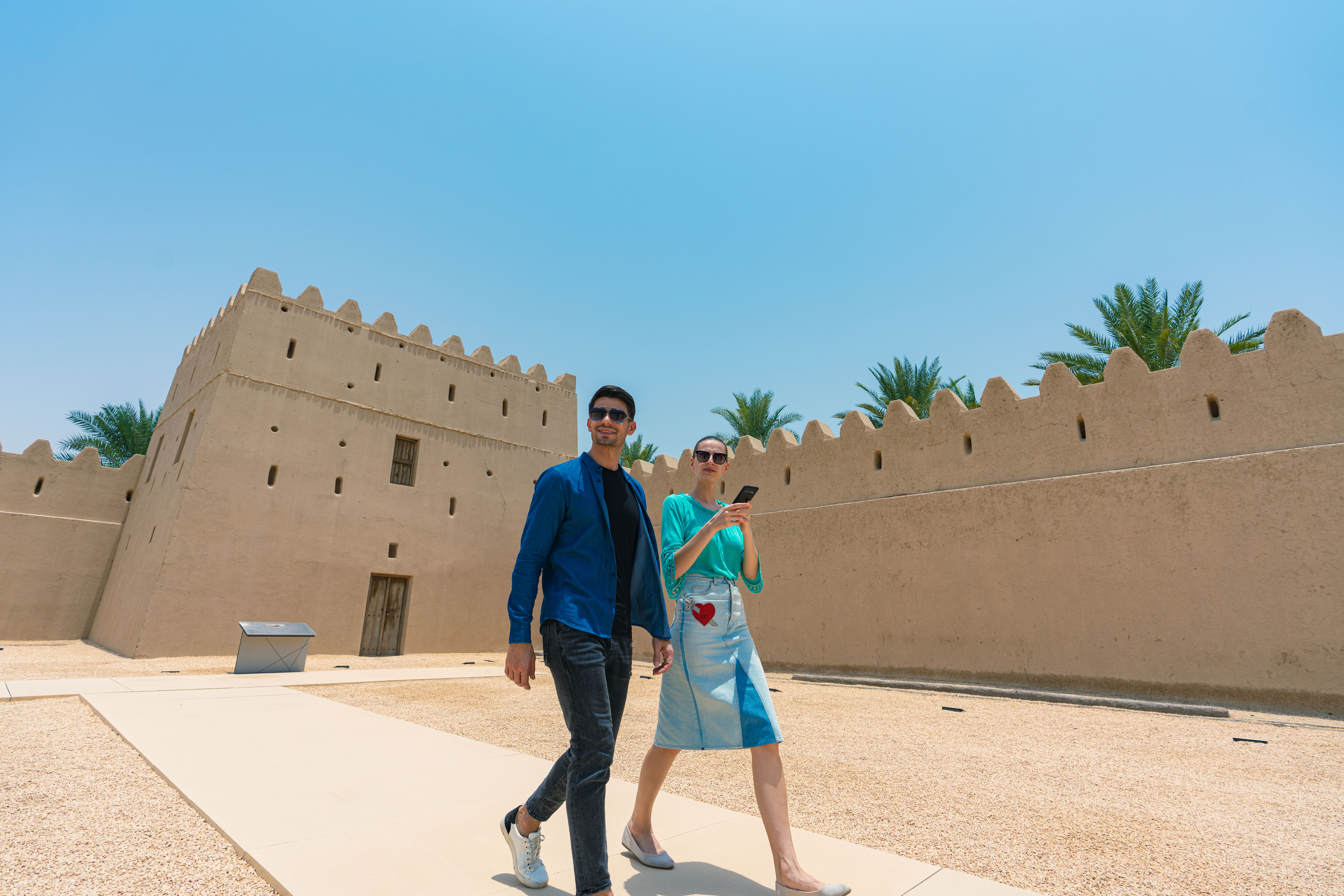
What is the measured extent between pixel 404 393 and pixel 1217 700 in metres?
16.6

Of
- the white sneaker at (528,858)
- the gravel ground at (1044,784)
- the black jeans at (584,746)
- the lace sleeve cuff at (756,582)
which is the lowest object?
the gravel ground at (1044,784)

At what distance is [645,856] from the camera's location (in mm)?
2576

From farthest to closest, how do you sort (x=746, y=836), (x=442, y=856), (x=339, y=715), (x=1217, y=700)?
1. (x=1217, y=700)
2. (x=339, y=715)
3. (x=746, y=836)
4. (x=442, y=856)

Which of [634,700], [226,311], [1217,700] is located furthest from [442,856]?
[226,311]

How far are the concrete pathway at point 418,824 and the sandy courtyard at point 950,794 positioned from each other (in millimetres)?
157

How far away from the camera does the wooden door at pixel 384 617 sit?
1509 centimetres

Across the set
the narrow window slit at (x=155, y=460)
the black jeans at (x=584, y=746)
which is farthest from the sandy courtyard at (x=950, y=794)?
the narrow window slit at (x=155, y=460)

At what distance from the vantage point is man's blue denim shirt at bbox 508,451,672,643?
223 centimetres

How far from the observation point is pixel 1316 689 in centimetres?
710

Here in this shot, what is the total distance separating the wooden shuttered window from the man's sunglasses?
1504cm

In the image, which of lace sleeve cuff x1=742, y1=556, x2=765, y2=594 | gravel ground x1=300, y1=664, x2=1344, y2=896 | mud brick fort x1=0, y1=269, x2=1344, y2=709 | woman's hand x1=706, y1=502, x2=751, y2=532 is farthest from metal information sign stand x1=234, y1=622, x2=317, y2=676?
woman's hand x1=706, y1=502, x2=751, y2=532

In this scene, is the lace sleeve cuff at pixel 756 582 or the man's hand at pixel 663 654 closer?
the man's hand at pixel 663 654

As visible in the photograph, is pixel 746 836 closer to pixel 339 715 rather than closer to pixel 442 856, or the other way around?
pixel 442 856

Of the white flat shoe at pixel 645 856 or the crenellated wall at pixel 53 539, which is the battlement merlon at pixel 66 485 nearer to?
the crenellated wall at pixel 53 539
